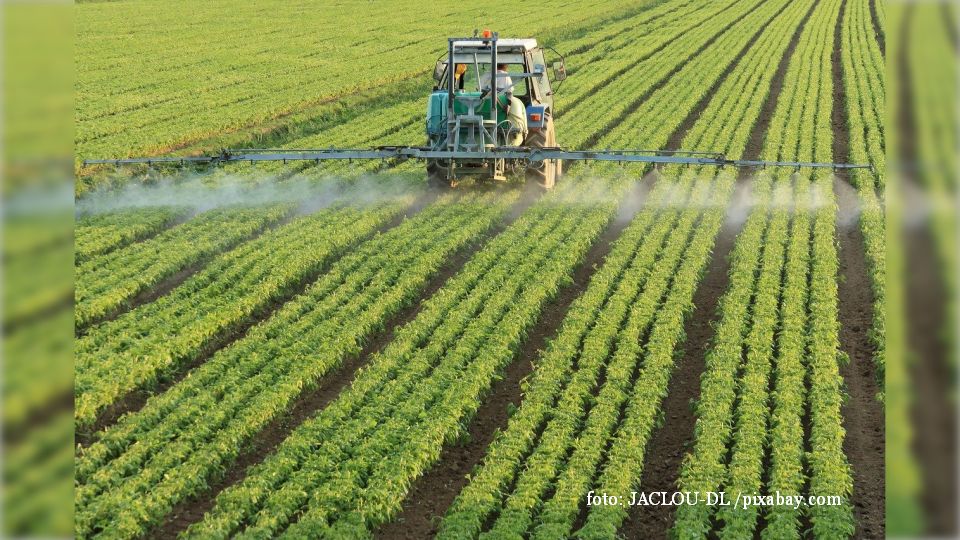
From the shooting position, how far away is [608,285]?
15.8m

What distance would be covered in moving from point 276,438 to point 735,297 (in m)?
7.49

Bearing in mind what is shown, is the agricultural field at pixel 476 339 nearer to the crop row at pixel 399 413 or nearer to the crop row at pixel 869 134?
the crop row at pixel 399 413

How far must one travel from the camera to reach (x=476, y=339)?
13320 millimetres

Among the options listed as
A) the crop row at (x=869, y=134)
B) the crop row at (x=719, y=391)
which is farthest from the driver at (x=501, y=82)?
the crop row at (x=869, y=134)

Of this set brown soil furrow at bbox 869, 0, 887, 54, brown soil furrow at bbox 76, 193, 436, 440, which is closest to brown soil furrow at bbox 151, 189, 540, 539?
brown soil furrow at bbox 76, 193, 436, 440

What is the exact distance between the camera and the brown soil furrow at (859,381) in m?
9.44

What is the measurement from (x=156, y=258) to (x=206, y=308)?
285 centimetres

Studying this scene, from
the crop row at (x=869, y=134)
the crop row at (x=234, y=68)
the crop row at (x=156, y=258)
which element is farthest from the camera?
the crop row at (x=234, y=68)

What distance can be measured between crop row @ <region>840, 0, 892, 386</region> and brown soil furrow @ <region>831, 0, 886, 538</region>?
0.16 meters

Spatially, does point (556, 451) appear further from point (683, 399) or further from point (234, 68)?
point (234, 68)

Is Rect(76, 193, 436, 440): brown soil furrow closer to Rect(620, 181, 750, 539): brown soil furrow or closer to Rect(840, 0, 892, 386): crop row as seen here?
Rect(620, 181, 750, 539): brown soil furrow

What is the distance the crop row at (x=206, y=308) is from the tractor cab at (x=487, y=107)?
208cm
